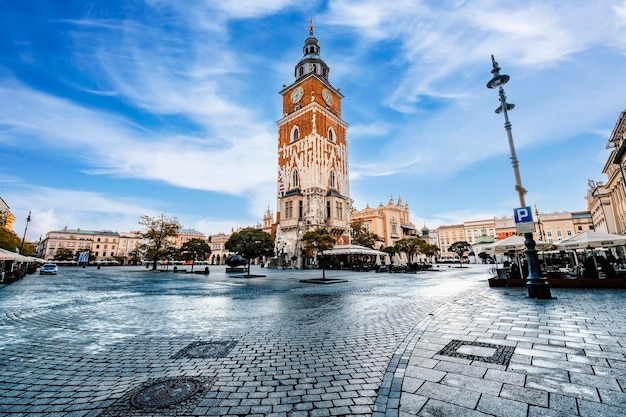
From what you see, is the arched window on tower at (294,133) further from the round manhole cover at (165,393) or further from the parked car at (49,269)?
the round manhole cover at (165,393)

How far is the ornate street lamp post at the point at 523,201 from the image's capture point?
9.20 metres

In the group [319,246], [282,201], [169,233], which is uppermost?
[282,201]

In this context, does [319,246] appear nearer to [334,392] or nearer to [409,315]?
[409,315]

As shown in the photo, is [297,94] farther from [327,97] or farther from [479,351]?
[479,351]

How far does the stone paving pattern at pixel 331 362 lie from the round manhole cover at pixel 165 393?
0.09m

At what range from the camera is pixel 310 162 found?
39812 mm

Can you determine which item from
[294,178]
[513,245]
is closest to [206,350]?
[513,245]

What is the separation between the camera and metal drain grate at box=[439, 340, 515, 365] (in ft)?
12.7

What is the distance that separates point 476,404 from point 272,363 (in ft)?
8.58

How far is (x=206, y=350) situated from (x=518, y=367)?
4647 mm

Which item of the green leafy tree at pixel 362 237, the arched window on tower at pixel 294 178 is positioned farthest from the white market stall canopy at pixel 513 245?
the green leafy tree at pixel 362 237

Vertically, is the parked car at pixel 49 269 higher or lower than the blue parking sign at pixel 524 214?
lower

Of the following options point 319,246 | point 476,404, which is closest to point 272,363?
point 476,404

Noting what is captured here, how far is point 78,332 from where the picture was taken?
19.6 ft
